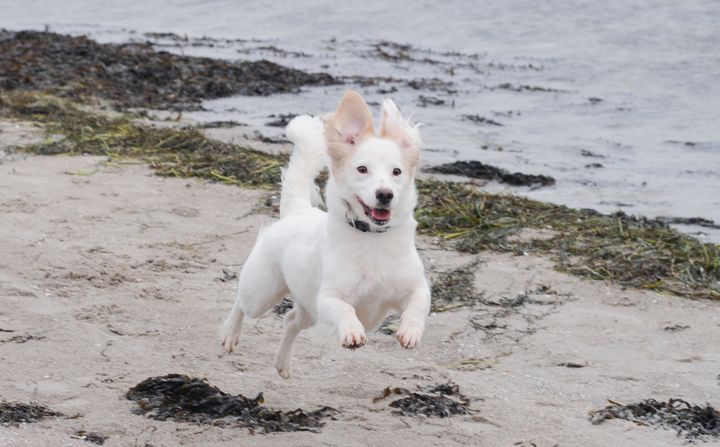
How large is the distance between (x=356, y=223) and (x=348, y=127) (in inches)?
17.1

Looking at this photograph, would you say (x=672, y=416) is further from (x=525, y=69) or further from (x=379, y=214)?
(x=525, y=69)

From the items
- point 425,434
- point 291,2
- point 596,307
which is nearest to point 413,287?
point 425,434

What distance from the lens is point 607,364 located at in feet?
18.6

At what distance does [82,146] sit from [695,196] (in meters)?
6.09

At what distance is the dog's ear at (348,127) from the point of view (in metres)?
4.66

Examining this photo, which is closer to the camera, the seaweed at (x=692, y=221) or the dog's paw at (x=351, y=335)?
the dog's paw at (x=351, y=335)

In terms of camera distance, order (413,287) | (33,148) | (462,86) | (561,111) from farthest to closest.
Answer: (462,86)
(561,111)
(33,148)
(413,287)

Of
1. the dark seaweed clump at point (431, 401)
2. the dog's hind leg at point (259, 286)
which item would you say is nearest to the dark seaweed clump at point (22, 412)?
the dog's hind leg at point (259, 286)

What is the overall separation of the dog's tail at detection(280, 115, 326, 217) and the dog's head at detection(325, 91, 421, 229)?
561mm

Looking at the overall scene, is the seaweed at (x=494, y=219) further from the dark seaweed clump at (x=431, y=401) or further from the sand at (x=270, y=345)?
the dark seaweed clump at (x=431, y=401)

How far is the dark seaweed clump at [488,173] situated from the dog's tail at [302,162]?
5143 mm

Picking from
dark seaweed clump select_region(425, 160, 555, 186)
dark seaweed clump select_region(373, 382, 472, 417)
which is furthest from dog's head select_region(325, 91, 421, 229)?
Result: dark seaweed clump select_region(425, 160, 555, 186)

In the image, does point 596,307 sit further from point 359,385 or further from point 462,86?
point 462,86

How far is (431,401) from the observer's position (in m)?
4.92
